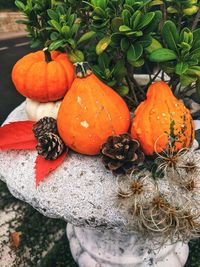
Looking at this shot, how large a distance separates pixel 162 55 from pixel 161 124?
0.70 feet

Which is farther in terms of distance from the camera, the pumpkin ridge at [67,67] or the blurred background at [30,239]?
the blurred background at [30,239]

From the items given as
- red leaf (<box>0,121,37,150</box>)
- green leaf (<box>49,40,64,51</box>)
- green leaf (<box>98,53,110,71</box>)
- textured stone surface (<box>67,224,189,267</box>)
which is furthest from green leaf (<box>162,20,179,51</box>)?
textured stone surface (<box>67,224,189,267</box>)

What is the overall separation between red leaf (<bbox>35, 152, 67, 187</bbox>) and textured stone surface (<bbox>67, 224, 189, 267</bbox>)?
509 mm

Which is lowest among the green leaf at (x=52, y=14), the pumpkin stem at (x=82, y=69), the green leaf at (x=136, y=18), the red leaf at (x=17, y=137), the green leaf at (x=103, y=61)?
the red leaf at (x=17, y=137)

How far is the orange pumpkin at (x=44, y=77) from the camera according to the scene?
1243 millimetres

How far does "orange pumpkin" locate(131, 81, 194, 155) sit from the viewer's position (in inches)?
41.6

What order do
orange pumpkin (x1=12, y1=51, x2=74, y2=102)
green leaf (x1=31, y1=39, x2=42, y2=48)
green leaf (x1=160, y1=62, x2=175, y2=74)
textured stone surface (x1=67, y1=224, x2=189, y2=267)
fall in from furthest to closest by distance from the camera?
textured stone surface (x1=67, y1=224, x2=189, y2=267) < green leaf (x1=31, y1=39, x2=42, y2=48) < orange pumpkin (x1=12, y1=51, x2=74, y2=102) < green leaf (x1=160, y1=62, x2=175, y2=74)

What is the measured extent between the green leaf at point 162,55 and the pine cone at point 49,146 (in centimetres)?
41

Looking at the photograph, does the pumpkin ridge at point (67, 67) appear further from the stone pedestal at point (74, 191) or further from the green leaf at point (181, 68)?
the green leaf at point (181, 68)

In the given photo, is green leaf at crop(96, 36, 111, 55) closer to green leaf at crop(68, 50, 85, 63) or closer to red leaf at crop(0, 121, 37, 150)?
green leaf at crop(68, 50, 85, 63)

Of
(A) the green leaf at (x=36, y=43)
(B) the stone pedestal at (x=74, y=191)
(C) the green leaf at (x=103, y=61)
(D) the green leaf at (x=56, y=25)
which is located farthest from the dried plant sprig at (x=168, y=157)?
(A) the green leaf at (x=36, y=43)

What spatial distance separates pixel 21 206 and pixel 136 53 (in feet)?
4.51

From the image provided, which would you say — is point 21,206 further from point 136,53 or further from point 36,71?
point 136,53

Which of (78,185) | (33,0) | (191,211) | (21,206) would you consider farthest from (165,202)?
(21,206)
